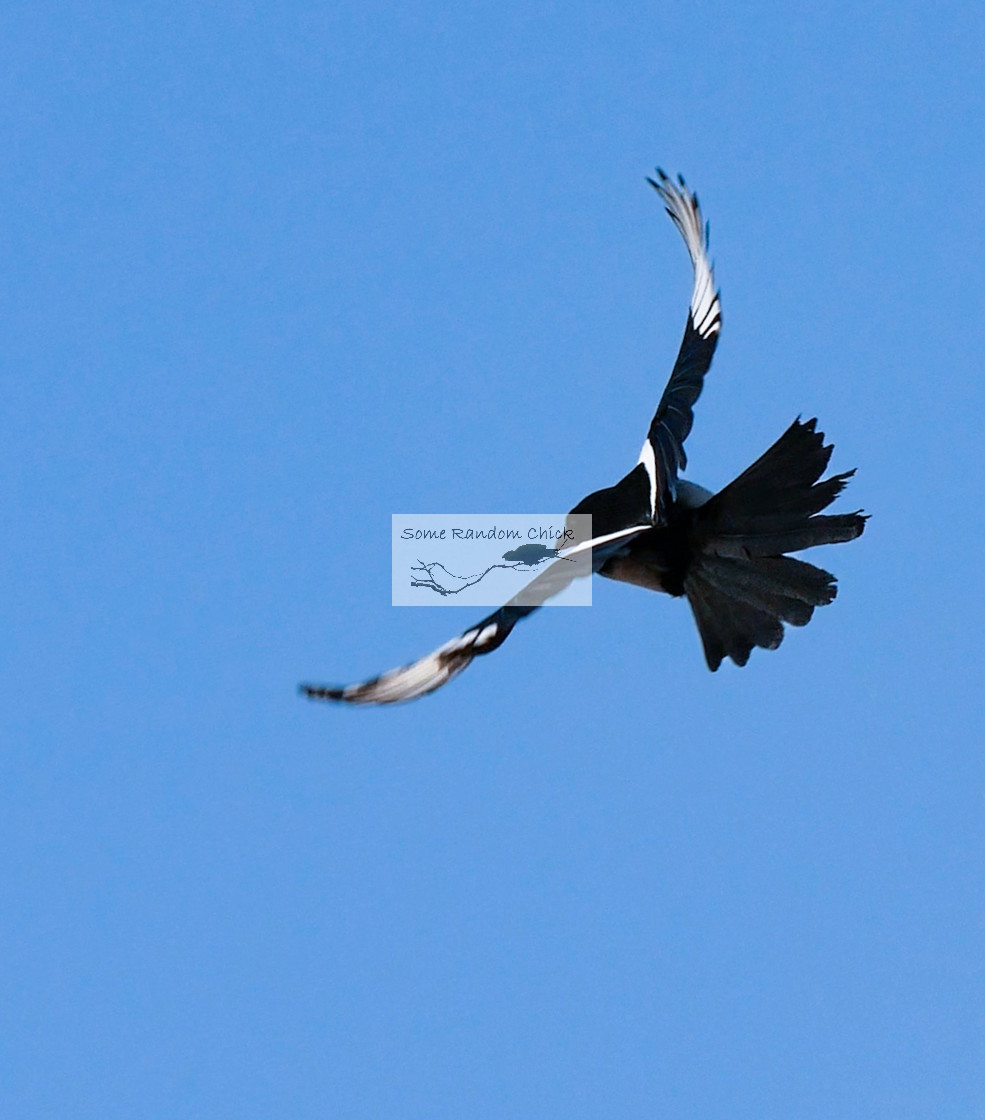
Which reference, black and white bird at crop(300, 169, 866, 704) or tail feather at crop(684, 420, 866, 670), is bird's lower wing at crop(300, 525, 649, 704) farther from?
tail feather at crop(684, 420, 866, 670)

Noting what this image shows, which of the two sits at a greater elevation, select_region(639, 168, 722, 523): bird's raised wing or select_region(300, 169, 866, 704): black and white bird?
select_region(639, 168, 722, 523): bird's raised wing

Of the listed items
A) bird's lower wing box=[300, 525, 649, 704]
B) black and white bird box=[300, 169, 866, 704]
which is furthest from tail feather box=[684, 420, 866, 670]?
bird's lower wing box=[300, 525, 649, 704]


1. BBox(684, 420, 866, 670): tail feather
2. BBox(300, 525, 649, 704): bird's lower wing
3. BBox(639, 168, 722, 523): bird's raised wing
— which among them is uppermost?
BBox(639, 168, 722, 523): bird's raised wing

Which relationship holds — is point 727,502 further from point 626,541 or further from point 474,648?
point 474,648

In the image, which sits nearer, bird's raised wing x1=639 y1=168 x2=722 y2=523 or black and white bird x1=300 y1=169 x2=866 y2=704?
black and white bird x1=300 y1=169 x2=866 y2=704

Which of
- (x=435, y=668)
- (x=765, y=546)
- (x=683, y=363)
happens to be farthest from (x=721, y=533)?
(x=435, y=668)

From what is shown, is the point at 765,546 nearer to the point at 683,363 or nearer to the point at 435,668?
the point at 683,363

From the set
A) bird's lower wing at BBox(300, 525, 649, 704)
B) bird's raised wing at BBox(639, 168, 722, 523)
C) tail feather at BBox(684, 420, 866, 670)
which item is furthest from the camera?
bird's raised wing at BBox(639, 168, 722, 523)

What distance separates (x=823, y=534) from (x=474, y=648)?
203 centimetres

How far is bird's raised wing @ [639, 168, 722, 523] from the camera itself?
25.6 ft

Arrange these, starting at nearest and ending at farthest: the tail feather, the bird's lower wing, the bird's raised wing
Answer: the bird's lower wing, the tail feather, the bird's raised wing

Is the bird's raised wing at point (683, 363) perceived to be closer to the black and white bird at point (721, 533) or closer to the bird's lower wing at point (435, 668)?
the black and white bird at point (721, 533)

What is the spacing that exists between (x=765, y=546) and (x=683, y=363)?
1549 millimetres

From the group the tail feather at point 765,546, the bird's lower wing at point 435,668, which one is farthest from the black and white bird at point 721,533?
the bird's lower wing at point 435,668
